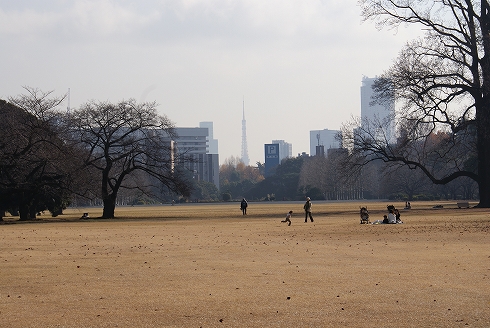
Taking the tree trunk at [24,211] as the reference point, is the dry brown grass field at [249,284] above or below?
below

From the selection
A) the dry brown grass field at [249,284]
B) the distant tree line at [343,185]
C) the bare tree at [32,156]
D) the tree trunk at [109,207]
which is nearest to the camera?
the dry brown grass field at [249,284]

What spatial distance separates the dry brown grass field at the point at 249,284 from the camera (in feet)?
35.2

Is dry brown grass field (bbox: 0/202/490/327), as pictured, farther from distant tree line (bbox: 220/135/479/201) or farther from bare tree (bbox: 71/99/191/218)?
distant tree line (bbox: 220/135/479/201)

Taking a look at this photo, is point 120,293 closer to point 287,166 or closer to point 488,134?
point 488,134

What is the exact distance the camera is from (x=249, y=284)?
46.8ft

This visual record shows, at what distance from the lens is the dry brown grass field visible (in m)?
10.7

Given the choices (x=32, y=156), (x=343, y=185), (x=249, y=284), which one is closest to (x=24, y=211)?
(x=32, y=156)

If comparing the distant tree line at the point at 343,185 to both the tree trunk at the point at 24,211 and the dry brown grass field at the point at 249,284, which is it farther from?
the dry brown grass field at the point at 249,284

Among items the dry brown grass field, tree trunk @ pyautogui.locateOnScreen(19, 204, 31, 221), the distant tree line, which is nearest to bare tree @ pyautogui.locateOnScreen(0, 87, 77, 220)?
tree trunk @ pyautogui.locateOnScreen(19, 204, 31, 221)

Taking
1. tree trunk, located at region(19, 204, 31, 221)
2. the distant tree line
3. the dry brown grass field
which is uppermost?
the distant tree line

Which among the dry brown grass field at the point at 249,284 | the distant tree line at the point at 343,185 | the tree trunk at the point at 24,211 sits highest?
the distant tree line at the point at 343,185

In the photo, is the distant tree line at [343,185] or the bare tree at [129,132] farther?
the distant tree line at [343,185]

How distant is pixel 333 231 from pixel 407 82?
25389 millimetres

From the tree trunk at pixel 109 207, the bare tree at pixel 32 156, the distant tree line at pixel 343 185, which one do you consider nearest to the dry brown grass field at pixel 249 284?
the bare tree at pixel 32 156
